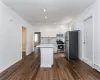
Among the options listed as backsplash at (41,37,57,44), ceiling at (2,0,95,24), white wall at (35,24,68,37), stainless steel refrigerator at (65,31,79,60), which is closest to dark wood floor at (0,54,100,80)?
stainless steel refrigerator at (65,31,79,60)

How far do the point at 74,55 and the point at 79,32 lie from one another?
1.41 meters

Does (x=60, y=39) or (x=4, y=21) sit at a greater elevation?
(x=4, y=21)

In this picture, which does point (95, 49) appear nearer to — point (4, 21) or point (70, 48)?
point (70, 48)

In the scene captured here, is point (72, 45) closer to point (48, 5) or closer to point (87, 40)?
point (87, 40)

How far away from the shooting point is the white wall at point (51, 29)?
932 cm

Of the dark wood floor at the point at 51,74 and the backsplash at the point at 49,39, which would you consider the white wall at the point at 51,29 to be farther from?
the dark wood floor at the point at 51,74

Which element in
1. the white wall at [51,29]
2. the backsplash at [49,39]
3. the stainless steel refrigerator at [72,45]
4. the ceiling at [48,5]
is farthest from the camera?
the backsplash at [49,39]

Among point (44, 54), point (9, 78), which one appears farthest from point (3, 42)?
point (44, 54)

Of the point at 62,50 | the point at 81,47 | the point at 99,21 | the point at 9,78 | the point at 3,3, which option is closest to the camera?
the point at 9,78

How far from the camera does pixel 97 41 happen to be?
11.9ft

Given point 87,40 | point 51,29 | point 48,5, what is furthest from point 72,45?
point 51,29

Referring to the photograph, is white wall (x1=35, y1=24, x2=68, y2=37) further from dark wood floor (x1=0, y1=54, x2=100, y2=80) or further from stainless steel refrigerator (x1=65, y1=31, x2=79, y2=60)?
dark wood floor (x1=0, y1=54, x2=100, y2=80)

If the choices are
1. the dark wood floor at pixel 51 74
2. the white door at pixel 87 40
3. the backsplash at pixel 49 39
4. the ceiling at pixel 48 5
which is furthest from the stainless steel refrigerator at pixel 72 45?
the backsplash at pixel 49 39

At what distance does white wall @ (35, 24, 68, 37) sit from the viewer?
367 inches
